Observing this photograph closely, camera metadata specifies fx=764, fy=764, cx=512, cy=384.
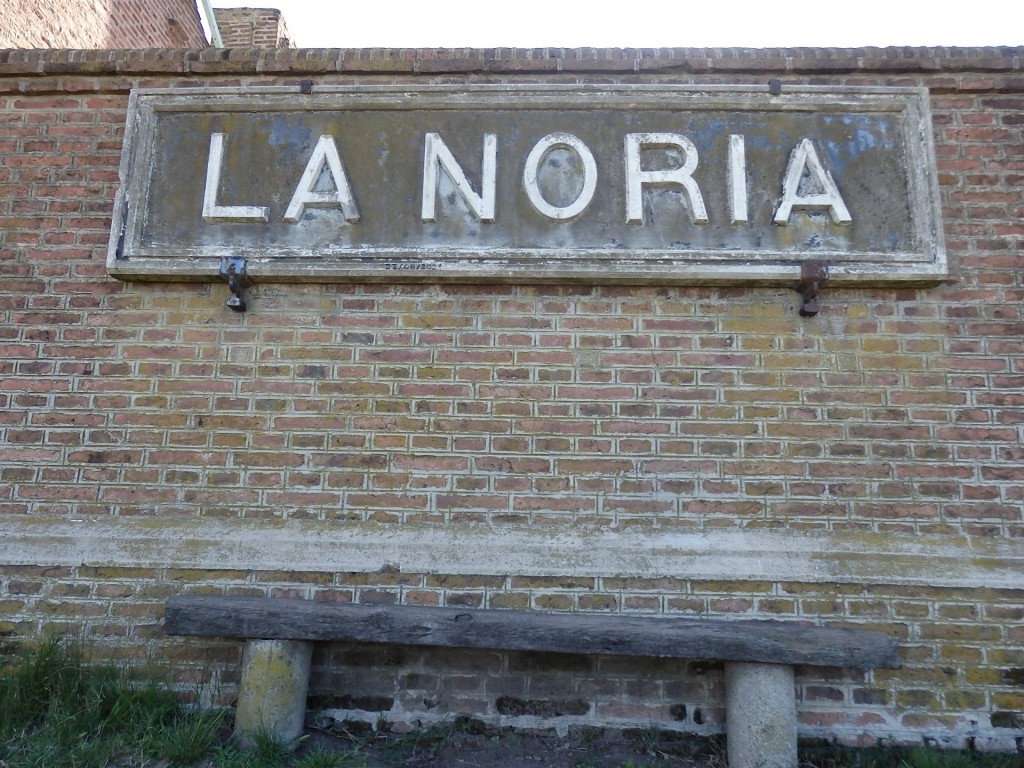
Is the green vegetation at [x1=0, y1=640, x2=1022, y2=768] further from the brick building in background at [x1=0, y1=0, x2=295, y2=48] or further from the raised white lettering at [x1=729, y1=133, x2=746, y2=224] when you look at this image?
the brick building in background at [x1=0, y1=0, x2=295, y2=48]

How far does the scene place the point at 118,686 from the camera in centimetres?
332

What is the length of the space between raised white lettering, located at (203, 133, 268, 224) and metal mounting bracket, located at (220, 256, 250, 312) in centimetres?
23

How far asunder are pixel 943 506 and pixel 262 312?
3.40 meters

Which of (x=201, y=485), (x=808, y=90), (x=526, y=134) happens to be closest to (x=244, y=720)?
(x=201, y=485)

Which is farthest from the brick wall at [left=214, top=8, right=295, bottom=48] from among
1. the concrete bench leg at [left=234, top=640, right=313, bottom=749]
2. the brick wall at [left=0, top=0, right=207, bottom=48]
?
the concrete bench leg at [left=234, top=640, right=313, bottom=749]

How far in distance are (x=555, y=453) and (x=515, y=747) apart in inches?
51.0

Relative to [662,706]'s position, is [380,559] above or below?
above

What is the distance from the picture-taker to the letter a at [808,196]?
3.80 meters

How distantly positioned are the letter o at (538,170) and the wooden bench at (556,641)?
6.40 ft

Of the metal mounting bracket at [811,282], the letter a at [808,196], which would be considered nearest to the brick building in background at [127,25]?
the letter a at [808,196]

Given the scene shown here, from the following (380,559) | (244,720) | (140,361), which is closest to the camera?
(244,720)

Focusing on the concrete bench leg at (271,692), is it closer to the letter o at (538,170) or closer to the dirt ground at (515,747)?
the dirt ground at (515,747)

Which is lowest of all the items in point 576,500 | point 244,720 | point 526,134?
point 244,720

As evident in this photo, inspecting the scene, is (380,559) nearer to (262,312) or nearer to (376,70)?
(262,312)
